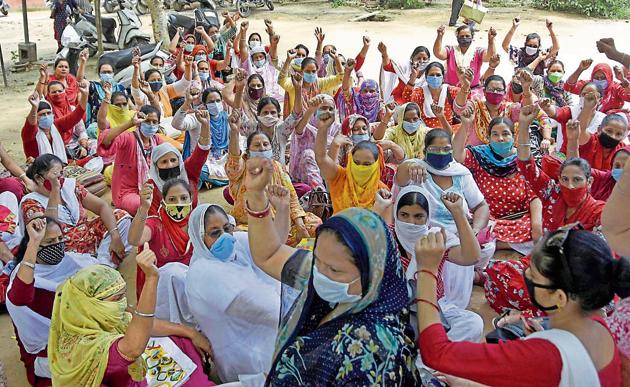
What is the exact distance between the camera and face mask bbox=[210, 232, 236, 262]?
344 cm

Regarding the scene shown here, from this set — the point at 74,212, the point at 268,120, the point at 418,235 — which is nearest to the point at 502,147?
the point at 418,235

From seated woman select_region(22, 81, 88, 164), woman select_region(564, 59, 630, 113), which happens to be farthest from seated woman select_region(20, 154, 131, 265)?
woman select_region(564, 59, 630, 113)

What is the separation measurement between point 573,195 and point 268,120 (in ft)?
8.70

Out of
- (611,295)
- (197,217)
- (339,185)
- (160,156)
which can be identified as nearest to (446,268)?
(339,185)

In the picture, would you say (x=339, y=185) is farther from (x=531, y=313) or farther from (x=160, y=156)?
(x=531, y=313)

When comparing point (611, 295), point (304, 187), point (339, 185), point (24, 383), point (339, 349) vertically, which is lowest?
point (24, 383)

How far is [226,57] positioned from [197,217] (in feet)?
19.3


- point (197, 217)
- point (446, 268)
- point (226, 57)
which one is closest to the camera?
point (197, 217)

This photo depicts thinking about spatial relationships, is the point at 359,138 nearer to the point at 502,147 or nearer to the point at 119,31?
the point at 502,147

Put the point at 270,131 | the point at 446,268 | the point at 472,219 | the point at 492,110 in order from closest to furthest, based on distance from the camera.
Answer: the point at 446,268, the point at 472,219, the point at 270,131, the point at 492,110

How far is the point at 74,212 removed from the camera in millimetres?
4754

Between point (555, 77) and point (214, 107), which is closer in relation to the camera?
point (214, 107)

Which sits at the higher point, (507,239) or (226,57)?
(226,57)

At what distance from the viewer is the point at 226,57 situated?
9.02 meters
